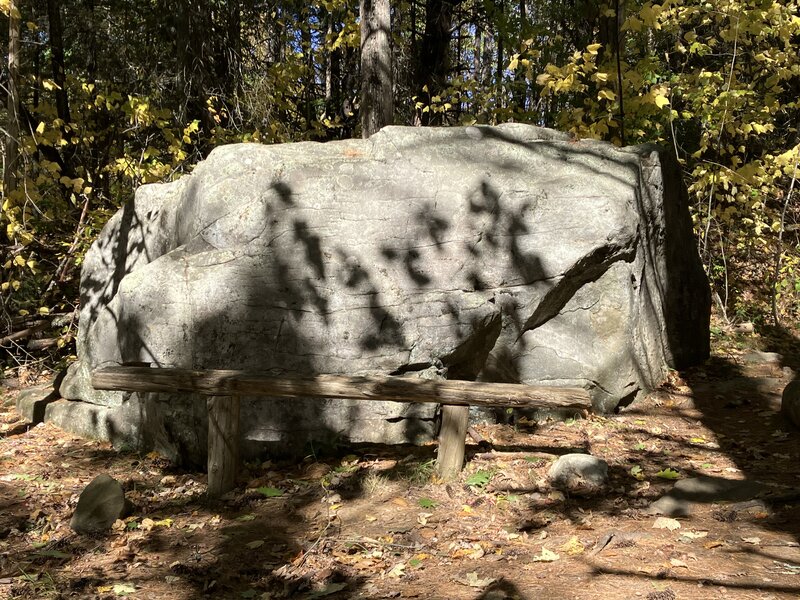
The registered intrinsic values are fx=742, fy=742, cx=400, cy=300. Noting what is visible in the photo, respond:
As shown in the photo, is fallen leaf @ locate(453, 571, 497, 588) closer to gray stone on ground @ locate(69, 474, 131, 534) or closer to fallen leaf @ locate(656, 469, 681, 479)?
fallen leaf @ locate(656, 469, 681, 479)

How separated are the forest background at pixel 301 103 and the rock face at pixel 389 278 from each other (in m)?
1.81

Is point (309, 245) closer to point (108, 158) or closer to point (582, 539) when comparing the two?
point (582, 539)

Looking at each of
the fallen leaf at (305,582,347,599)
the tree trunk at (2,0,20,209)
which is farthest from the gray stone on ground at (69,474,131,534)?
the tree trunk at (2,0,20,209)

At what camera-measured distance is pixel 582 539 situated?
4.51 meters

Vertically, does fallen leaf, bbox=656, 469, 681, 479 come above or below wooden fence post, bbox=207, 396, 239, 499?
below

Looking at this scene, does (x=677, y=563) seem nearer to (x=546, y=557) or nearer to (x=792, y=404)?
(x=546, y=557)

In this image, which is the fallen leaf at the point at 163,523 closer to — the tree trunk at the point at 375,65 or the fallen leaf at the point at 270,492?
the fallen leaf at the point at 270,492

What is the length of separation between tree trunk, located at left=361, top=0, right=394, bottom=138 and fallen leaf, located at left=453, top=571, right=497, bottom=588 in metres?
6.29

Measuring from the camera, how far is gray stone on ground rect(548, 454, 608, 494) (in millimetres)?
5332

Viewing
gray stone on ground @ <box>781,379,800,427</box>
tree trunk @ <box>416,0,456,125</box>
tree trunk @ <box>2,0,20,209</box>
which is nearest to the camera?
gray stone on ground @ <box>781,379,800,427</box>

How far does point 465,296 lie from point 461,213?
0.77 meters

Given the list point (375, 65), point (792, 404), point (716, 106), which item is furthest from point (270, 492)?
point (716, 106)

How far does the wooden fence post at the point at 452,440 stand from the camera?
18.0 feet

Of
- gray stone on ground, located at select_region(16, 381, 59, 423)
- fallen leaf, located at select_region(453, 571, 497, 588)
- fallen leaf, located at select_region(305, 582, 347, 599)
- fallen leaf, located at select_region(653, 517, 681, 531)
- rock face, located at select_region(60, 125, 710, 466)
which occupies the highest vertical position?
rock face, located at select_region(60, 125, 710, 466)
